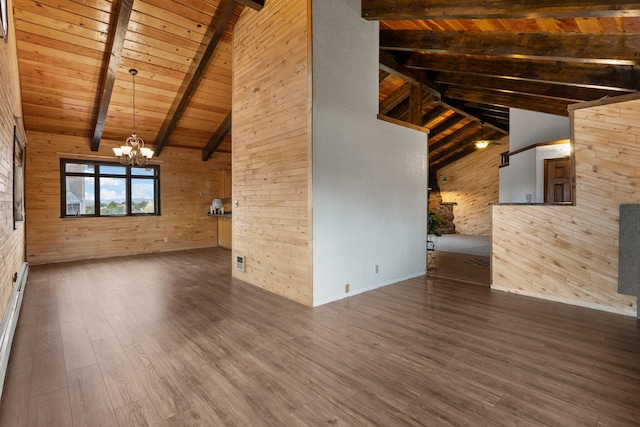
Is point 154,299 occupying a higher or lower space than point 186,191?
lower

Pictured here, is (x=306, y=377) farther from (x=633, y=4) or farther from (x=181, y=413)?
(x=633, y=4)

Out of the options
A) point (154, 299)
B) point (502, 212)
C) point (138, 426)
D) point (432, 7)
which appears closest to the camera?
point (138, 426)

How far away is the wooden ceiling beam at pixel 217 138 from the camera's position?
7.64 meters

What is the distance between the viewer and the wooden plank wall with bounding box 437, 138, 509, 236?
475 inches

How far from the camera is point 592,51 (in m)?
3.50

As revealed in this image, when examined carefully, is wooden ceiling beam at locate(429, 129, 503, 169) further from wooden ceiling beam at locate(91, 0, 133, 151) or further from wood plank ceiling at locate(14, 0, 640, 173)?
wooden ceiling beam at locate(91, 0, 133, 151)

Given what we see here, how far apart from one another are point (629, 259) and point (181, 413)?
14.7ft

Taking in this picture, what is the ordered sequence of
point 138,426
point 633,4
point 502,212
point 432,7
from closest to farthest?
point 138,426
point 633,4
point 432,7
point 502,212

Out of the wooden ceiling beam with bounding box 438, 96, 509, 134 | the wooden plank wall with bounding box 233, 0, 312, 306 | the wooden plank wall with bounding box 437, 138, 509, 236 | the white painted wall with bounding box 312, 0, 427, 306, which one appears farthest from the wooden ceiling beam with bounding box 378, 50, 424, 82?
the wooden plank wall with bounding box 437, 138, 509, 236

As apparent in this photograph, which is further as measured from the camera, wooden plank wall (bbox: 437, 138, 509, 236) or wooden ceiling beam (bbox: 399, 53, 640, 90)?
wooden plank wall (bbox: 437, 138, 509, 236)

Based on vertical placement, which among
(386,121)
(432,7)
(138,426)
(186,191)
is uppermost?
(432,7)

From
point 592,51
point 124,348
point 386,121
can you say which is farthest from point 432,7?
point 124,348

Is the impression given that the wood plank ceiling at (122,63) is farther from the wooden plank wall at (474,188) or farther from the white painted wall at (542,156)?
the wooden plank wall at (474,188)

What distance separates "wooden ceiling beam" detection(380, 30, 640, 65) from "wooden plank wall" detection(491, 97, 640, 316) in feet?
1.65
